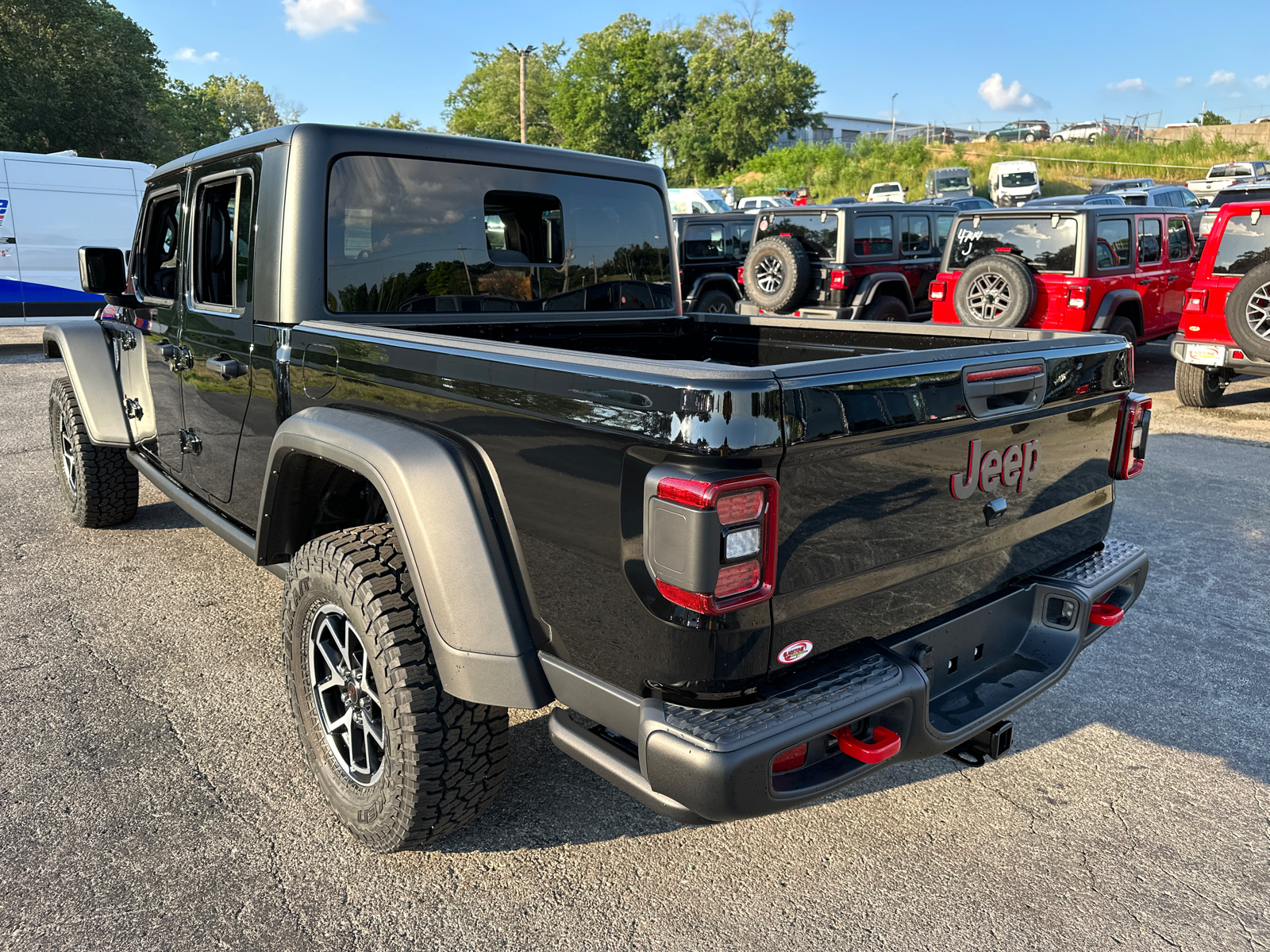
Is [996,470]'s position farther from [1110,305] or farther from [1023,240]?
[1023,240]

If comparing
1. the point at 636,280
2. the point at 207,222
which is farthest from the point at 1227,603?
the point at 207,222

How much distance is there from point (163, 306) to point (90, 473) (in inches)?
64.2

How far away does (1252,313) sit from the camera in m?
7.73

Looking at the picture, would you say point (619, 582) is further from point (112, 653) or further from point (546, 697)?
point (112, 653)

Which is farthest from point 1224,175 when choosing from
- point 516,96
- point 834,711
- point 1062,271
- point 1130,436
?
point 516,96

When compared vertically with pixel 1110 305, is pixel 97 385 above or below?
below

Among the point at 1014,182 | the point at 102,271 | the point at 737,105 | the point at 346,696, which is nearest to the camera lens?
the point at 346,696

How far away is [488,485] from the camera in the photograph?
2.22 metres

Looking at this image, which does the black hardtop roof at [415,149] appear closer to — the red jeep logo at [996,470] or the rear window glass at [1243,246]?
the red jeep logo at [996,470]

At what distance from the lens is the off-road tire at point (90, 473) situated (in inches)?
194

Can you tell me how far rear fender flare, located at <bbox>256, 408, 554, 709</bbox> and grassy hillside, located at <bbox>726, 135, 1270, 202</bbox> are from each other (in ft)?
130

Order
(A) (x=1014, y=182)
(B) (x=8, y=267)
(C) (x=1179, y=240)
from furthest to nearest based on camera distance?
(A) (x=1014, y=182), (B) (x=8, y=267), (C) (x=1179, y=240)

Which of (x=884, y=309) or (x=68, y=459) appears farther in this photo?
(x=884, y=309)

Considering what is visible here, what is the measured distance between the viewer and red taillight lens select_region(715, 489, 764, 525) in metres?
1.71
